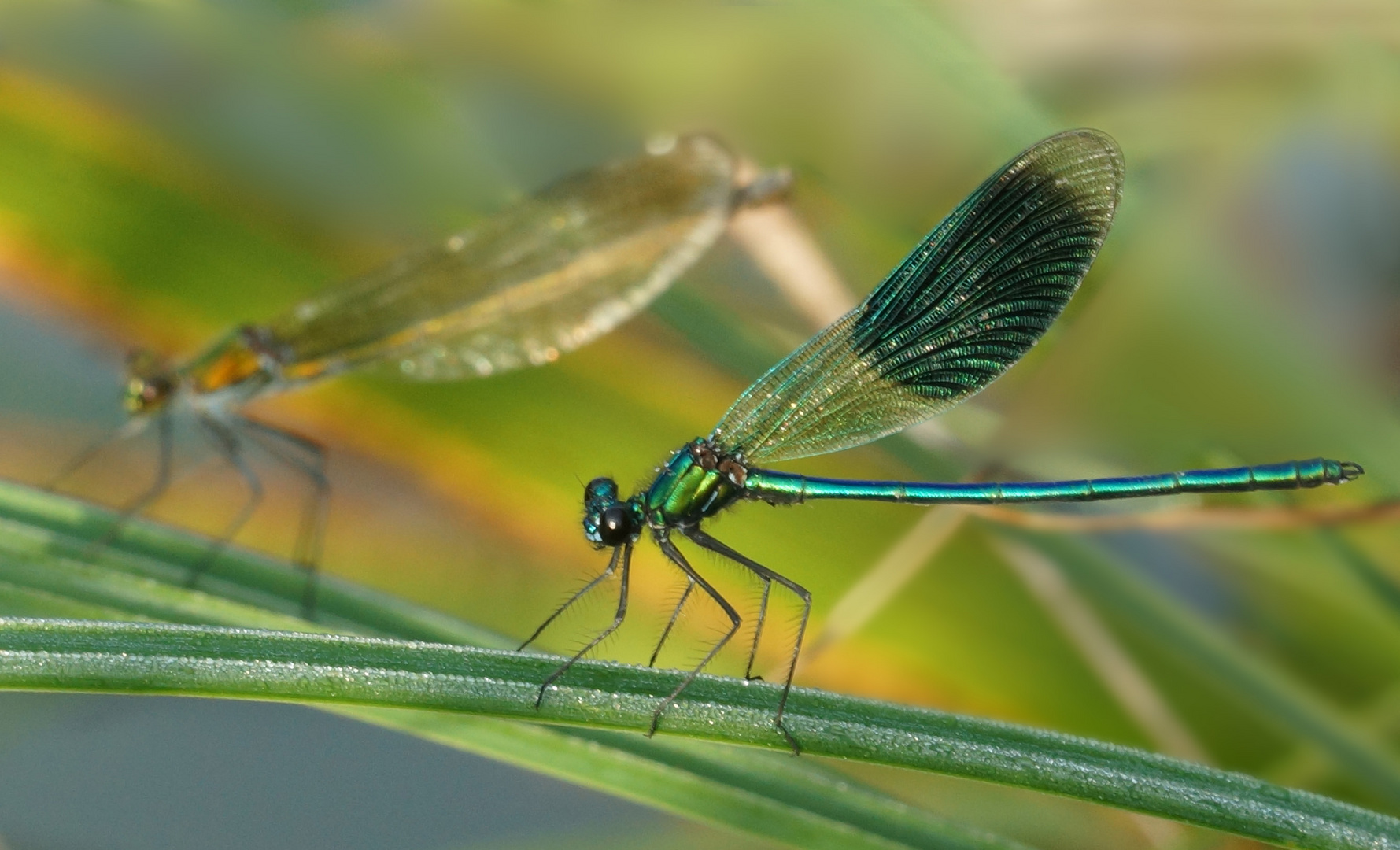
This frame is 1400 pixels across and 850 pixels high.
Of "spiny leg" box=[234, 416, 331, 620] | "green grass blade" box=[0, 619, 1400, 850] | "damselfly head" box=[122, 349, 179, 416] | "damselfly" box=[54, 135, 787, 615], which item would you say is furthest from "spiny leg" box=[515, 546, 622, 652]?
"damselfly head" box=[122, 349, 179, 416]

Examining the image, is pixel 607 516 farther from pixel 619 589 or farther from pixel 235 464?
pixel 235 464

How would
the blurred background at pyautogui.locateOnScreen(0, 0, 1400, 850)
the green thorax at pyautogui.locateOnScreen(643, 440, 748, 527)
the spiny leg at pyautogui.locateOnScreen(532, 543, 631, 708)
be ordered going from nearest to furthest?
the spiny leg at pyautogui.locateOnScreen(532, 543, 631, 708) → the green thorax at pyautogui.locateOnScreen(643, 440, 748, 527) → the blurred background at pyautogui.locateOnScreen(0, 0, 1400, 850)

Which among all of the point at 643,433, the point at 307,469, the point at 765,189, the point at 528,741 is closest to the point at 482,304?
the point at 643,433

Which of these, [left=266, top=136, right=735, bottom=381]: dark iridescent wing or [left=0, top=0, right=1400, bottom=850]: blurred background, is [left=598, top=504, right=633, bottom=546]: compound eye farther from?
[left=266, top=136, right=735, bottom=381]: dark iridescent wing

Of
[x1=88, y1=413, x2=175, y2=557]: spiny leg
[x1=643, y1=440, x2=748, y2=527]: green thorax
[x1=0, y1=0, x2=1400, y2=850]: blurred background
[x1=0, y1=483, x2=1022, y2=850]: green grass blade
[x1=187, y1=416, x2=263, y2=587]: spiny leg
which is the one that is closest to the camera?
[x1=0, y1=483, x2=1022, y2=850]: green grass blade

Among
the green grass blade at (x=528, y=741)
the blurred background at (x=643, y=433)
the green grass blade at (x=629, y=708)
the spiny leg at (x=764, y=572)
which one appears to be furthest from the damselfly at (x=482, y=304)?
the green grass blade at (x=629, y=708)

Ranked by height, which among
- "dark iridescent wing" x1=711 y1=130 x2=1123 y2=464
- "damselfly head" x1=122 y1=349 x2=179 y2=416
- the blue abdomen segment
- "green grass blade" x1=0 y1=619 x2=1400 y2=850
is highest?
"damselfly head" x1=122 y1=349 x2=179 y2=416

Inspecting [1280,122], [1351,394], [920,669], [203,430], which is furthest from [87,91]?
[1280,122]

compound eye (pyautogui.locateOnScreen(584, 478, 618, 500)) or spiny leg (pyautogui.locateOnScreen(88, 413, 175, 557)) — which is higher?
spiny leg (pyautogui.locateOnScreen(88, 413, 175, 557))
